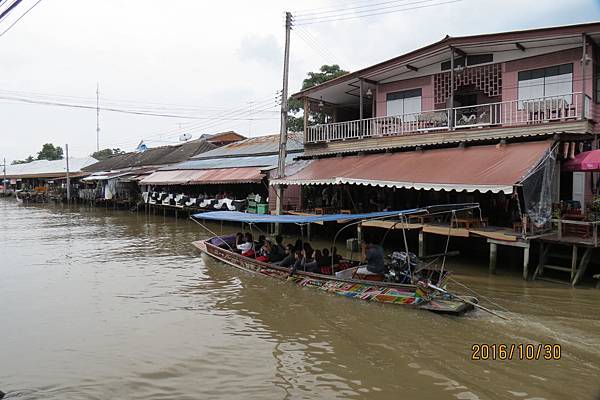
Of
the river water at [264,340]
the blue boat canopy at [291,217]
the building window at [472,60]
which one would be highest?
the building window at [472,60]

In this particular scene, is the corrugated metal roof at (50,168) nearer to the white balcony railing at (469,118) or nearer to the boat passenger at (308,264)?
the white balcony railing at (469,118)

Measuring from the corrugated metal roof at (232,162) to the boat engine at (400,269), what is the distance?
11.8 metres

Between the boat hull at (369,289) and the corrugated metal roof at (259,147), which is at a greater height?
the corrugated metal roof at (259,147)

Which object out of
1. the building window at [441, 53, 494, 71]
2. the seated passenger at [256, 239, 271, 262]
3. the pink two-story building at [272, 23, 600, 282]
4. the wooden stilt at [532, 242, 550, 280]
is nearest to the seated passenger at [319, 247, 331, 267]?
the seated passenger at [256, 239, 271, 262]

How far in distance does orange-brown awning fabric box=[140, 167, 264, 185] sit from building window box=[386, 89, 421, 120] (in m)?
6.07

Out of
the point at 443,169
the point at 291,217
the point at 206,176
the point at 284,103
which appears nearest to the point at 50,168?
the point at 206,176

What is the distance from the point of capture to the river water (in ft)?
18.0

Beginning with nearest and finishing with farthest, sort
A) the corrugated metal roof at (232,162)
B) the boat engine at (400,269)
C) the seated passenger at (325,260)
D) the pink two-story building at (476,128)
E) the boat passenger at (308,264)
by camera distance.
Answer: the boat engine at (400,269) < the boat passenger at (308,264) < the seated passenger at (325,260) < the pink two-story building at (476,128) < the corrugated metal roof at (232,162)

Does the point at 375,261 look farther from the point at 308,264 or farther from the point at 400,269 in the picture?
the point at 308,264

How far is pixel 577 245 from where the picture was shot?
9609mm

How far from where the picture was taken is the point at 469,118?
545 inches

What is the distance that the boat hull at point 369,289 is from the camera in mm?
7766
